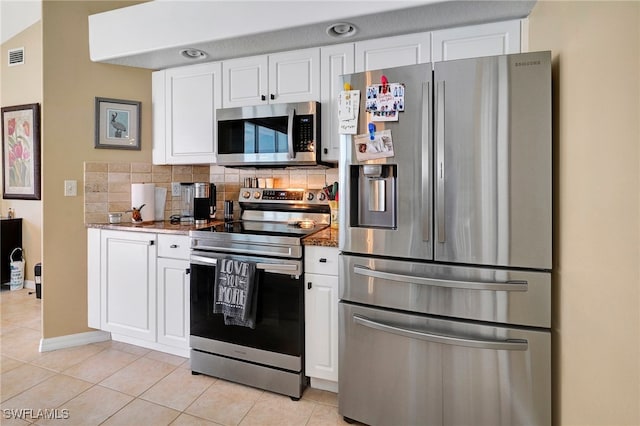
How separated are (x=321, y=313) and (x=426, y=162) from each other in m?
1.01

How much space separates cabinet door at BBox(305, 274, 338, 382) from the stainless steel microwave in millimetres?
793

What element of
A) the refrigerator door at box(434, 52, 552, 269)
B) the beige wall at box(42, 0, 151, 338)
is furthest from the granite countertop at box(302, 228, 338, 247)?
the beige wall at box(42, 0, 151, 338)

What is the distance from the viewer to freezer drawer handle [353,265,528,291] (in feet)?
Result: 5.00

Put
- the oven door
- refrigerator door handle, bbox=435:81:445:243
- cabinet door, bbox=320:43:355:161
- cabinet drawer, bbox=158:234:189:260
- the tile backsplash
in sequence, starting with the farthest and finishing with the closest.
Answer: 1. the tile backsplash
2. cabinet drawer, bbox=158:234:189:260
3. cabinet door, bbox=320:43:355:161
4. the oven door
5. refrigerator door handle, bbox=435:81:445:243

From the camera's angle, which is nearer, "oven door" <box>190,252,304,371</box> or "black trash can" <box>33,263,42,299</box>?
"oven door" <box>190,252,304,371</box>

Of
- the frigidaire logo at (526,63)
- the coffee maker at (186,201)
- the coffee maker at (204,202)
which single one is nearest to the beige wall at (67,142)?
the coffee maker at (186,201)

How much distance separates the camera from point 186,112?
2.72 meters

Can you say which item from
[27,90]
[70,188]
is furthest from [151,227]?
[27,90]

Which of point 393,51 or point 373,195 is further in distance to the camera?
point 393,51

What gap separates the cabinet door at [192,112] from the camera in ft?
8.62

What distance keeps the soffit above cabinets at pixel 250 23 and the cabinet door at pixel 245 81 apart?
7cm

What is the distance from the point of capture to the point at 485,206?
156 cm

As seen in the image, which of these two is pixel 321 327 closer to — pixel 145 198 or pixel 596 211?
pixel 596 211

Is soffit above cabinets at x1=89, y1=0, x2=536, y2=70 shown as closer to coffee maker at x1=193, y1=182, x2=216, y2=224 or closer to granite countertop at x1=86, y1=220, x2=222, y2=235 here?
coffee maker at x1=193, y1=182, x2=216, y2=224
